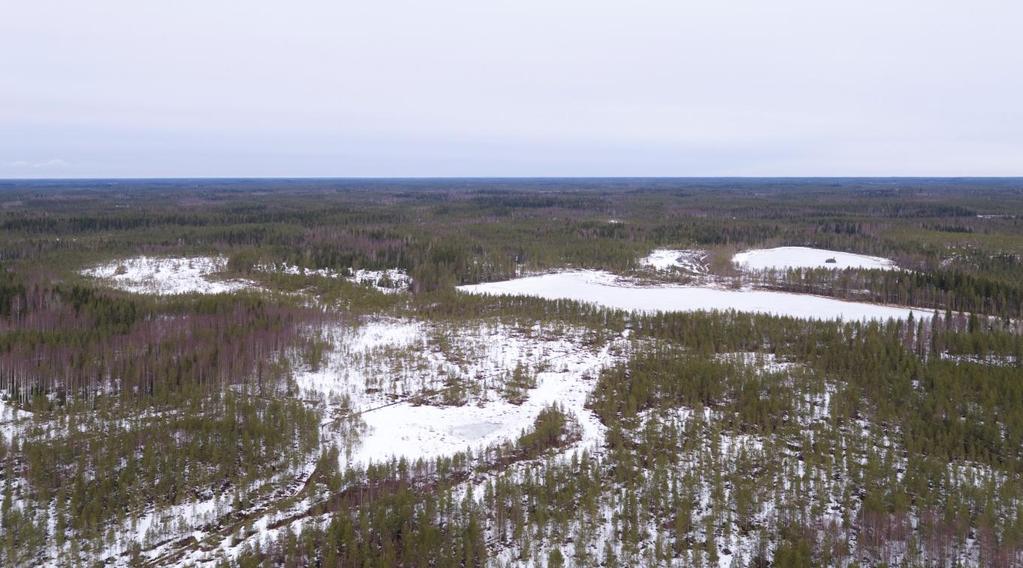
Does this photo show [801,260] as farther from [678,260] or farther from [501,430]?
[501,430]

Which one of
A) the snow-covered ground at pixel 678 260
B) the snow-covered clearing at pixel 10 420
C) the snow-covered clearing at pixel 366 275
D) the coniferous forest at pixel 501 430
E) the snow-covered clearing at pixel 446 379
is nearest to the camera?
the coniferous forest at pixel 501 430

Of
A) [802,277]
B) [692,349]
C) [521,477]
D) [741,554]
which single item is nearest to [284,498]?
[521,477]

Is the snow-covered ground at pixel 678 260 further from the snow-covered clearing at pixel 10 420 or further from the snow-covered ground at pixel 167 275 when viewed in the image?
the snow-covered clearing at pixel 10 420

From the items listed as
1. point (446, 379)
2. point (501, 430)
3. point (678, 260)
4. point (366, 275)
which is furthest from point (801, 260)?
point (501, 430)

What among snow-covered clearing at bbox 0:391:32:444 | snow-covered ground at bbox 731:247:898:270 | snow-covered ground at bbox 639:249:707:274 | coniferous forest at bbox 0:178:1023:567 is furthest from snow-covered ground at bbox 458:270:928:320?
snow-covered clearing at bbox 0:391:32:444

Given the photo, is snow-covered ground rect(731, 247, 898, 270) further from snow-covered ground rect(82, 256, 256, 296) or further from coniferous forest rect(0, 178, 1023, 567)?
snow-covered ground rect(82, 256, 256, 296)

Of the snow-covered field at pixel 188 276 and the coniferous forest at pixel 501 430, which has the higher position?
the snow-covered field at pixel 188 276

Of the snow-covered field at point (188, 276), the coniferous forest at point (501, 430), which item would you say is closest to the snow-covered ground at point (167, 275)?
the snow-covered field at point (188, 276)
